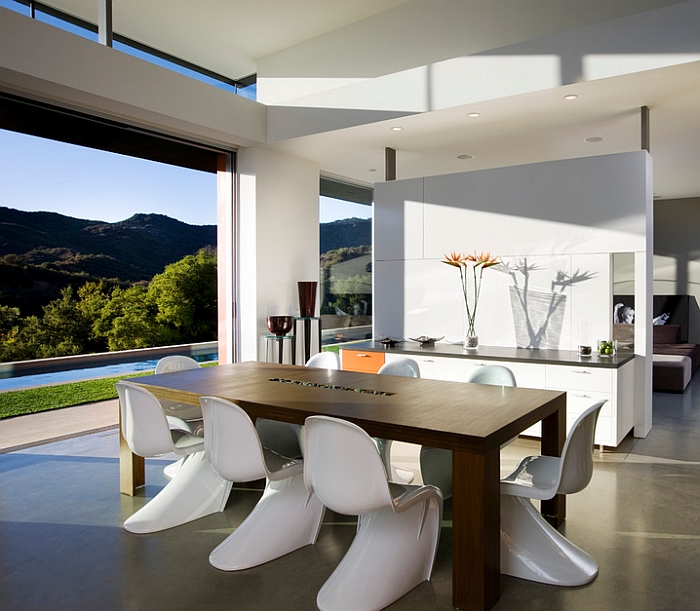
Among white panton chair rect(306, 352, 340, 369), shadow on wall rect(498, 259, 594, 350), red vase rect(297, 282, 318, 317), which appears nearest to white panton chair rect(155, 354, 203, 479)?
white panton chair rect(306, 352, 340, 369)

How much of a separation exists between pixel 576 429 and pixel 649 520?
1.27 meters

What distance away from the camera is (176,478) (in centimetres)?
362

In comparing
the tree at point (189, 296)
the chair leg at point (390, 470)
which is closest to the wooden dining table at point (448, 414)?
the chair leg at point (390, 470)

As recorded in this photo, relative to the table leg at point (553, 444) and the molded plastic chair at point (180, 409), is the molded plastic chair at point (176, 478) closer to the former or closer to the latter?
the molded plastic chair at point (180, 409)

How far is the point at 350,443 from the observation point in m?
2.39

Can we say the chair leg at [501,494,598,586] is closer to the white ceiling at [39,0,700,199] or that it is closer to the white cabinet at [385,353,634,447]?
the white cabinet at [385,353,634,447]

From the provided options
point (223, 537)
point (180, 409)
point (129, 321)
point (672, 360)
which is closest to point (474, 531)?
point (223, 537)

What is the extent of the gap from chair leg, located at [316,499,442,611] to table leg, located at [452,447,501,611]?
25cm

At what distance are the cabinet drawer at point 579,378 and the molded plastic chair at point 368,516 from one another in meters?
2.26

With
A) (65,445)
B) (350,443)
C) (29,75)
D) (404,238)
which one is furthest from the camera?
(404,238)

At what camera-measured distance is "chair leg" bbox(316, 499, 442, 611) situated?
2496 millimetres

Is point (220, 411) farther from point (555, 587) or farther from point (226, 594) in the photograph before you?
point (555, 587)

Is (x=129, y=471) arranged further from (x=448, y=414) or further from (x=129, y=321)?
(x=448, y=414)

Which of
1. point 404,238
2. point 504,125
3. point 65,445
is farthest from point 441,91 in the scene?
point 65,445
